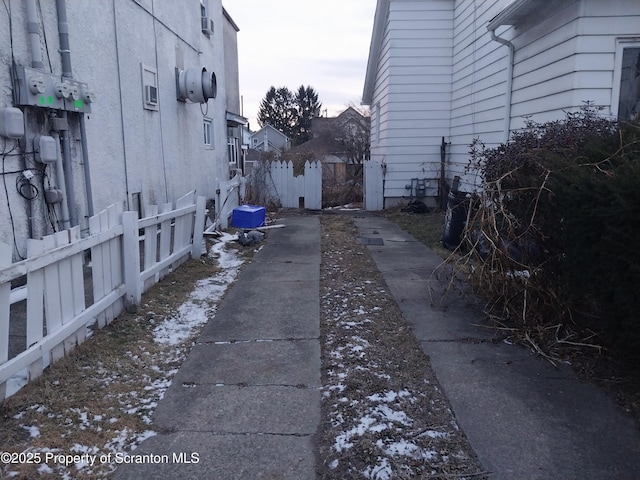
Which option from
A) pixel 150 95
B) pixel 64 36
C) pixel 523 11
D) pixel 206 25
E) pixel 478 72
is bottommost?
pixel 150 95

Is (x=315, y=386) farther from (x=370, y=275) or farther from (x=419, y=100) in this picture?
(x=419, y=100)

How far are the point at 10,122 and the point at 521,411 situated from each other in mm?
5401

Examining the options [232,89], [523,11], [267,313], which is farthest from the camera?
[232,89]

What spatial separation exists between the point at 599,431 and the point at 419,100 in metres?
10.7

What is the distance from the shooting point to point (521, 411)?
10.3ft

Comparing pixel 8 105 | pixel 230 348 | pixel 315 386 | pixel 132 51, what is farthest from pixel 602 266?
pixel 132 51

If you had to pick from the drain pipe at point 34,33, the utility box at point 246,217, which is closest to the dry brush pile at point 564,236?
the drain pipe at point 34,33

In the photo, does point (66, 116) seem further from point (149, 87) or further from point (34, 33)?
point (149, 87)

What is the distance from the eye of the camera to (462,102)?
11234mm

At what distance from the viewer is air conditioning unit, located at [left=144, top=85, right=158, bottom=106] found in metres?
8.80

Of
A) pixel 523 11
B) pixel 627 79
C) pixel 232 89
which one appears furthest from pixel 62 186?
pixel 232 89

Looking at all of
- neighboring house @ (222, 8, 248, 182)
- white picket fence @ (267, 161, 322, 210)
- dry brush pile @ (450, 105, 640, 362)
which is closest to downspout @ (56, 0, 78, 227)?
dry brush pile @ (450, 105, 640, 362)

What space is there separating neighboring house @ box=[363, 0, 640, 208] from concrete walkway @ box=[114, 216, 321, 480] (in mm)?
3838

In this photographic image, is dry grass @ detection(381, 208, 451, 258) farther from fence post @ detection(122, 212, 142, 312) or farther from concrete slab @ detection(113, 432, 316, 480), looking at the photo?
concrete slab @ detection(113, 432, 316, 480)
